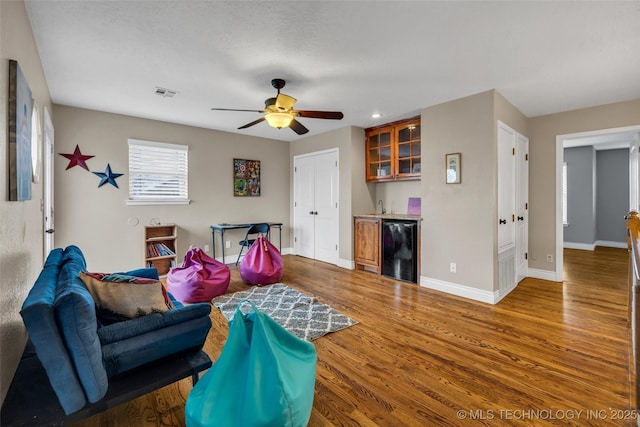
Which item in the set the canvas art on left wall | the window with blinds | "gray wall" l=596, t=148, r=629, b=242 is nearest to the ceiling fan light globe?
the canvas art on left wall

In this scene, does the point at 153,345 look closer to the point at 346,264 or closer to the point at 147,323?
the point at 147,323

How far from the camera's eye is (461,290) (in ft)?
12.2

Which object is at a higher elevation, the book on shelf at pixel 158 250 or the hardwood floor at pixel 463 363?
the book on shelf at pixel 158 250

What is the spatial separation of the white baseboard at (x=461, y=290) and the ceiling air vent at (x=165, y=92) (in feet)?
12.9

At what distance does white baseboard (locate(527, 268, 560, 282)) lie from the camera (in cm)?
434

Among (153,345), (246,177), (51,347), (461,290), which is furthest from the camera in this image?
(246,177)

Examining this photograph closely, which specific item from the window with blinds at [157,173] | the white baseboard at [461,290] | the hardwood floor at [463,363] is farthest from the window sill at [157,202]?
the white baseboard at [461,290]

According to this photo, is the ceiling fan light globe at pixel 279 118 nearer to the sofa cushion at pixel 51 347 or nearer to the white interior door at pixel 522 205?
the sofa cushion at pixel 51 347

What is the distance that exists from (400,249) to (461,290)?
99 cm

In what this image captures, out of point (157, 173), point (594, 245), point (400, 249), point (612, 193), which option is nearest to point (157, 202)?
point (157, 173)

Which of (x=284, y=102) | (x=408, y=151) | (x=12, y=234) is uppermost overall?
(x=284, y=102)

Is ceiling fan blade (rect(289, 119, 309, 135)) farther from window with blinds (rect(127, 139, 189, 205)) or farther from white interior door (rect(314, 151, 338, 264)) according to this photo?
window with blinds (rect(127, 139, 189, 205))

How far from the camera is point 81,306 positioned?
123 centimetres

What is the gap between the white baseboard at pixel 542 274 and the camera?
14.3 feet
